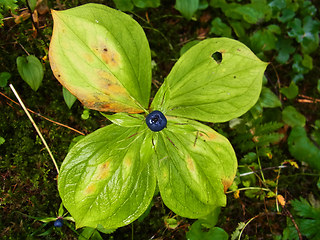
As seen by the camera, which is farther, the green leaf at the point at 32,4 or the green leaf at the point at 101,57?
the green leaf at the point at 32,4

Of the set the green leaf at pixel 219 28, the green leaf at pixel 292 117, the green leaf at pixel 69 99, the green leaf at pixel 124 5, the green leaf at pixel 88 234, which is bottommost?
the green leaf at pixel 292 117

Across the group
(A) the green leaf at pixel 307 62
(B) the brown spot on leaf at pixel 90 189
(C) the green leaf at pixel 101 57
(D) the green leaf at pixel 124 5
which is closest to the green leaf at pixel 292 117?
(A) the green leaf at pixel 307 62

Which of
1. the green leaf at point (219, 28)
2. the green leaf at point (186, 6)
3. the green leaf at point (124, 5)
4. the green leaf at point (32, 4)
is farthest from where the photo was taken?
the green leaf at point (219, 28)

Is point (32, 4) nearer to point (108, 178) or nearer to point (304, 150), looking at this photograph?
point (108, 178)

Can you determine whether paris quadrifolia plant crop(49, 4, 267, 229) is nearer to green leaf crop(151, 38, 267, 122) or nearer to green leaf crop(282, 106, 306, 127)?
green leaf crop(151, 38, 267, 122)

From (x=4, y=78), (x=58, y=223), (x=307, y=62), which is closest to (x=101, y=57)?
(x=4, y=78)

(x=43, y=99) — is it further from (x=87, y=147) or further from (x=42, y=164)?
(x=87, y=147)

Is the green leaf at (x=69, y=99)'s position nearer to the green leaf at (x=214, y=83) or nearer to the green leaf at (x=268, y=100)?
the green leaf at (x=214, y=83)
